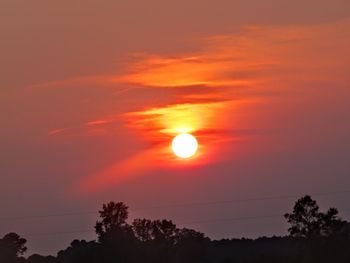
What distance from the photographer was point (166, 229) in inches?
6816

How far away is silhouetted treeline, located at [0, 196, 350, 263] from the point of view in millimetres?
144875

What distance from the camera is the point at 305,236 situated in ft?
480

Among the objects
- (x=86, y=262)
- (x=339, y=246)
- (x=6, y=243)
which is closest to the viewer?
(x=339, y=246)

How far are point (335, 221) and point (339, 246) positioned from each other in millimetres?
6260

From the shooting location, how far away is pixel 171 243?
16988 centimetres

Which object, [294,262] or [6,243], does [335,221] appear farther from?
[6,243]

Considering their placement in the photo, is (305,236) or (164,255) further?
(164,255)

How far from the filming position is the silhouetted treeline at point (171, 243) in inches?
5704

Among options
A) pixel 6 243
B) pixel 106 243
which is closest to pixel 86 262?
pixel 106 243

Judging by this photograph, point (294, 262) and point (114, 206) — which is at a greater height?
point (114, 206)

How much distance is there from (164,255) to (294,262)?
974 inches

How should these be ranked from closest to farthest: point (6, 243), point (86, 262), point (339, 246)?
point (339, 246) → point (86, 262) → point (6, 243)

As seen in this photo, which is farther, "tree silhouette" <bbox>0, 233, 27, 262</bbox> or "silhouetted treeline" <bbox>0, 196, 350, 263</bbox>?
"tree silhouette" <bbox>0, 233, 27, 262</bbox>

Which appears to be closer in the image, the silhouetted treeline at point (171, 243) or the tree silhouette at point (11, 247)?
the silhouetted treeline at point (171, 243)
